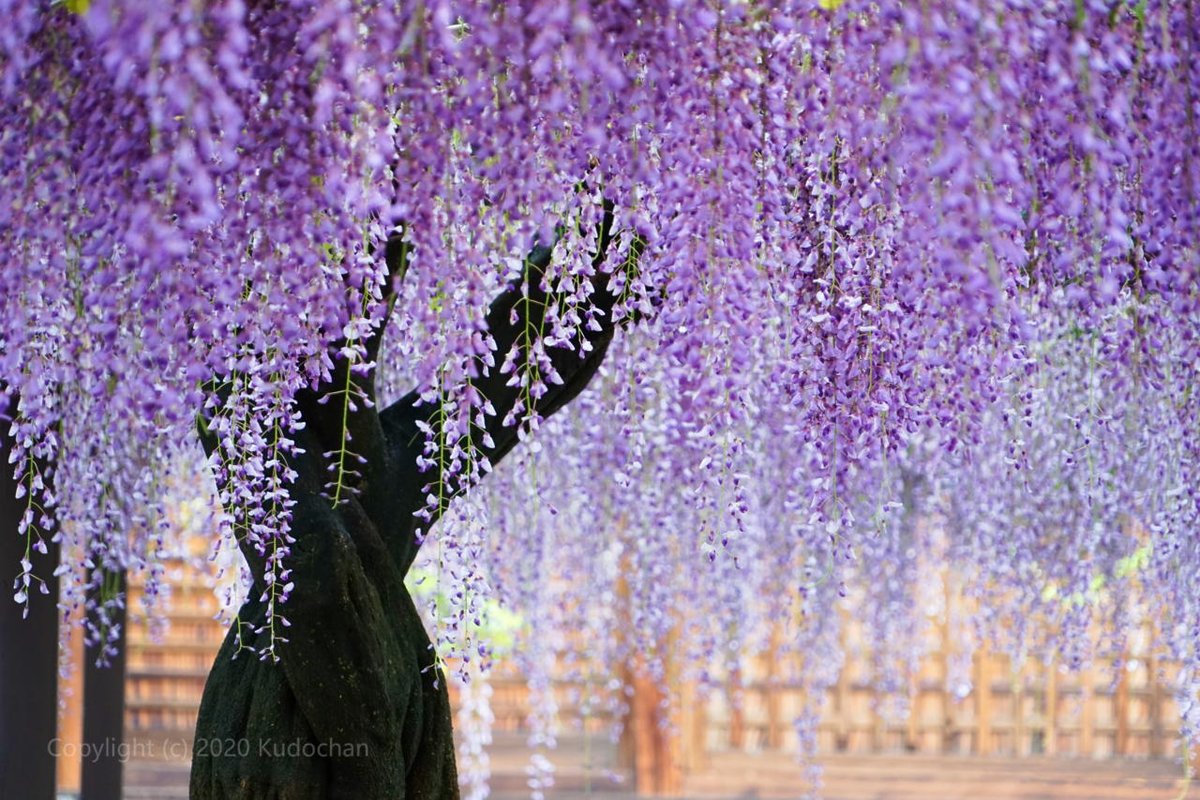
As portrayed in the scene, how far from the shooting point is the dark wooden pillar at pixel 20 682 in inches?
125

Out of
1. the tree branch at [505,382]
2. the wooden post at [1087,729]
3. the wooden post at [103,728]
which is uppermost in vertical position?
the tree branch at [505,382]

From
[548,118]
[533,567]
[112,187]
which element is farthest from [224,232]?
[533,567]

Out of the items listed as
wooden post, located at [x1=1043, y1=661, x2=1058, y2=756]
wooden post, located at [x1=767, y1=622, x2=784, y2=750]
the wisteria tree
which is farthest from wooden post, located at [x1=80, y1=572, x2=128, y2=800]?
wooden post, located at [x1=1043, y1=661, x2=1058, y2=756]

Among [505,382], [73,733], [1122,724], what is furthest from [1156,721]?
[505,382]

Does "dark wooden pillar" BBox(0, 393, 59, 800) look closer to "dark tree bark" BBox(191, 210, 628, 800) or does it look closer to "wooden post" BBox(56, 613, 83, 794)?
"dark tree bark" BBox(191, 210, 628, 800)

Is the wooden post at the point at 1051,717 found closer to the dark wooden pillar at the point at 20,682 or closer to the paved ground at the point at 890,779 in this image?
the paved ground at the point at 890,779

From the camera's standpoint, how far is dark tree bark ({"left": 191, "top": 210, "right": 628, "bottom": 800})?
2586 millimetres

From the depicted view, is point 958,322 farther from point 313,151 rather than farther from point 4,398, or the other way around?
point 4,398

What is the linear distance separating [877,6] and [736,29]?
0.61 ft

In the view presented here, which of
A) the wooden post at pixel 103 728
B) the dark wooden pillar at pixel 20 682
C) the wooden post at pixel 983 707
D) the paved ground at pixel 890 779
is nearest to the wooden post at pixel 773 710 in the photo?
the paved ground at pixel 890 779

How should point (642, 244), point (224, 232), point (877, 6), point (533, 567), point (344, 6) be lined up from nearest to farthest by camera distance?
point (344, 6) < point (877, 6) < point (224, 232) < point (642, 244) < point (533, 567)

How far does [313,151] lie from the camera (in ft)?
6.41

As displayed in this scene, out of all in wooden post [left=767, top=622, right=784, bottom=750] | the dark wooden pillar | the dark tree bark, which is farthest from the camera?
wooden post [left=767, top=622, right=784, bottom=750]

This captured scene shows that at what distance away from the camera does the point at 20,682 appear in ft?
10.5
